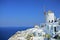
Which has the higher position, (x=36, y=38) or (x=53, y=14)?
(x=53, y=14)

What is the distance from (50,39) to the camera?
29.8 ft

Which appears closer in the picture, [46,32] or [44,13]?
[46,32]

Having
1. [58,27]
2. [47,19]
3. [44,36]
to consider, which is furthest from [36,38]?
[47,19]

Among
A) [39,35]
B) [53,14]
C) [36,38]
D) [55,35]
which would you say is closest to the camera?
[55,35]

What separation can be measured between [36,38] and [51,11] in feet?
13.6

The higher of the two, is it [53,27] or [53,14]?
[53,14]

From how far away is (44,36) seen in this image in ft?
31.8

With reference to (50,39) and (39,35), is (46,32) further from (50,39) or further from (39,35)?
(50,39)

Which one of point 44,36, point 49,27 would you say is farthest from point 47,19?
point 44,36

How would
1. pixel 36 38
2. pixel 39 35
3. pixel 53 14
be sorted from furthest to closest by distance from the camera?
pixel 53 14 → pixel 39 35 → pixel 36 38

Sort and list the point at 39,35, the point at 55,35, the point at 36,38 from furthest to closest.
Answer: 1. the point at 39,35
2. the point at 36,38
3. the point at 55,35

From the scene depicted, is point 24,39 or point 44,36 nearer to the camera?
point 44,36

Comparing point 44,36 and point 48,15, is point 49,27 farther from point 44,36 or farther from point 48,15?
point 48,15

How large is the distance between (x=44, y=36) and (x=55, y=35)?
3.04ft
